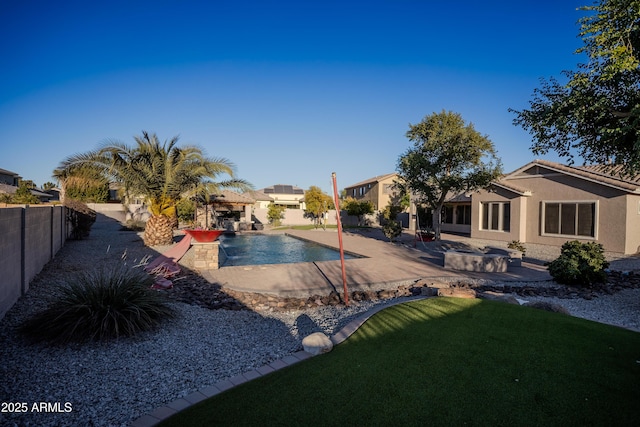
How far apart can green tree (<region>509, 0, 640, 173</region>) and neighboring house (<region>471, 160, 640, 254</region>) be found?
8.25 metres

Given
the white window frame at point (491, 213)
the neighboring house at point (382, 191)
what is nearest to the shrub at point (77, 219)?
the white window frame at point (491, 213)

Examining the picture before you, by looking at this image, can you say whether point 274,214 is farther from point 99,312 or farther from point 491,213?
point 99,312

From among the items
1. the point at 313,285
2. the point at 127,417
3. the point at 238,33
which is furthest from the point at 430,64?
the point at 127,417

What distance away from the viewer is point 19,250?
22.0 feet

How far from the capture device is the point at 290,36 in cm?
1780

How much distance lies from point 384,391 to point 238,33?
17.6 meters

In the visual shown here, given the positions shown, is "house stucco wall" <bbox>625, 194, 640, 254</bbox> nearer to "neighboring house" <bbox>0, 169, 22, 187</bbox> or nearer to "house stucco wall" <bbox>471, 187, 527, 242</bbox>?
"house stucco wall" <bbox>471, 187, 527, 242</bbox>

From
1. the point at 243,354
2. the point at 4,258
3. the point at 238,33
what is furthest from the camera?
the point at 238,33

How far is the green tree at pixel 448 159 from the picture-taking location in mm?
18578

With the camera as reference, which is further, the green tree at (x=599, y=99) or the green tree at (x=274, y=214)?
the green tree at (x=274, y=214)

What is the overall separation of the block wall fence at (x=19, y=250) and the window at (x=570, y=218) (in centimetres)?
2221

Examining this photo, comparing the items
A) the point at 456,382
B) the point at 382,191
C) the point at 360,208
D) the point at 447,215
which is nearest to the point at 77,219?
the point at 456,382

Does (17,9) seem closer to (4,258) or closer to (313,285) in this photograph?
(4,258)

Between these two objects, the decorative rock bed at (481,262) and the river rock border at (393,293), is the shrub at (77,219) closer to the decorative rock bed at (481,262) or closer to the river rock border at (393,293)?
the river rock border at (393,293)
